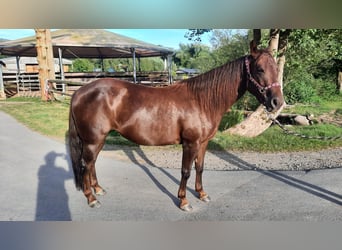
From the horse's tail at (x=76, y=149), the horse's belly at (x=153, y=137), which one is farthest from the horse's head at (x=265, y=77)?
the horse's tail at (x=76, y=149)

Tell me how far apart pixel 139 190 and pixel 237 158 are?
1.27m

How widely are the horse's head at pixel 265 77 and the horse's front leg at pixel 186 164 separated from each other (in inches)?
25.6

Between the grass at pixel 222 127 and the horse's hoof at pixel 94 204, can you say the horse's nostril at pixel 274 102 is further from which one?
the horse's hoof at pixel 94 204

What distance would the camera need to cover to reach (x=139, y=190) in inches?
95.0

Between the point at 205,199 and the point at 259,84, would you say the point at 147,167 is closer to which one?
the point at 205,199

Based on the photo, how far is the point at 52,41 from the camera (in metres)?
2.55

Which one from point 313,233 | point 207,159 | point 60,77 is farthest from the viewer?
point 207,159

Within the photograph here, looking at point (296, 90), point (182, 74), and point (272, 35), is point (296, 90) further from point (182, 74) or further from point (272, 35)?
point (182, 74)

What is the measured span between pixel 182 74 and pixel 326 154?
208cm

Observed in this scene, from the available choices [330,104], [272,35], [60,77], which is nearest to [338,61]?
[330,104]

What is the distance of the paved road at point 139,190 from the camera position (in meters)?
2.08

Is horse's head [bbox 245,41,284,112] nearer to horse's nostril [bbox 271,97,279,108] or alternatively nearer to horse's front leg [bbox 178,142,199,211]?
horse's nostril [bbox 271,97,279,108]

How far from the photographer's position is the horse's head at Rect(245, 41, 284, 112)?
1.75 m
